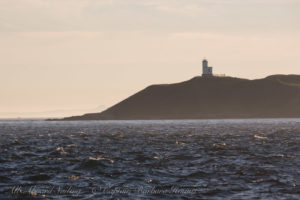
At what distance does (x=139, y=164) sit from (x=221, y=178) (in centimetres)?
799

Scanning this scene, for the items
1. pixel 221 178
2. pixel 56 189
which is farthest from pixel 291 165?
pixel 56 189

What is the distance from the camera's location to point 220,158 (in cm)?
4141

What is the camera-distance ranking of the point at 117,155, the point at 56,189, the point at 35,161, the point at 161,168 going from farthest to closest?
the point at 117,155, the point at 35,161, the point at 161,168, the point at 56,189

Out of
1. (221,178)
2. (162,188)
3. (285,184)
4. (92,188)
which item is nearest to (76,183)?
(92,188)

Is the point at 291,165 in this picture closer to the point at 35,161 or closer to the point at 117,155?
the point at 117,155

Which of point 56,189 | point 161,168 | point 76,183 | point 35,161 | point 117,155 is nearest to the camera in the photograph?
point 56,189

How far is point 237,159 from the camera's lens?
4044 centimetres

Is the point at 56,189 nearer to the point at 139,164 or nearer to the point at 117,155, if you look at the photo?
the point at 139,164

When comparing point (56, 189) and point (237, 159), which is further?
point (237, 159)

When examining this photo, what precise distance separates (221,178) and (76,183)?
7311mm

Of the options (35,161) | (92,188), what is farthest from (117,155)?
(92,188)

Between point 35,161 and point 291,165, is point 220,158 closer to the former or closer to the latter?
point 291,165

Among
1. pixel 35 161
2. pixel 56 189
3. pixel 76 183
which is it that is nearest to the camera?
pixel 56 189

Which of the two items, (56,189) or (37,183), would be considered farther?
(37,183)
